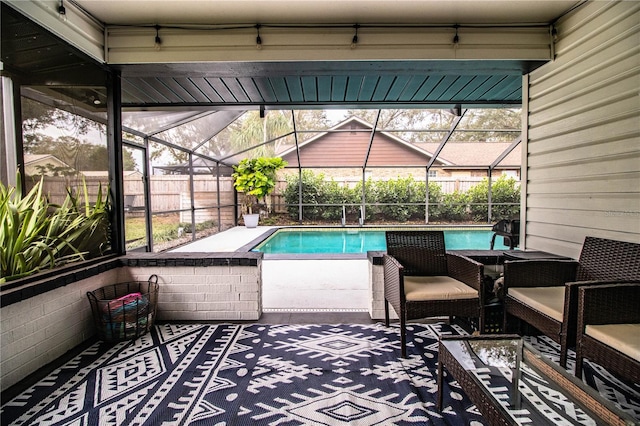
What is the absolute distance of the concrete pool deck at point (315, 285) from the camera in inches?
128

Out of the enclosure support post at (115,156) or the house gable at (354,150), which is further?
the house gable at (354,150)

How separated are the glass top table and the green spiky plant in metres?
2.63

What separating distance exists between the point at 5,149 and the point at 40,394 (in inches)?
63.8

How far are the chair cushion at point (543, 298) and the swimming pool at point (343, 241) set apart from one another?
532 centimetres

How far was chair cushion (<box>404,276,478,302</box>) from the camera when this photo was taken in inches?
86.5

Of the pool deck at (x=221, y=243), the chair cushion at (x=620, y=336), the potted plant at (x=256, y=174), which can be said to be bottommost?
the pool deck at (x=221, y=243)

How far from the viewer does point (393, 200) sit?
1144 centimetres

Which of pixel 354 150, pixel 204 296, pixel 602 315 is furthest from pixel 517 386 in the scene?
pixel 354 150

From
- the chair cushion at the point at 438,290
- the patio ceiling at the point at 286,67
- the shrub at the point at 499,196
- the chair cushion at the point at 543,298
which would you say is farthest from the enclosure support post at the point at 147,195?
the shrub at the point at 499,196

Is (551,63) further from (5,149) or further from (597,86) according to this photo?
(5,149)


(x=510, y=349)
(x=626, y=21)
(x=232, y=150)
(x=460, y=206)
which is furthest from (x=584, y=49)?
(x=460, y=206)

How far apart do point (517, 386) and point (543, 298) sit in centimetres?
96

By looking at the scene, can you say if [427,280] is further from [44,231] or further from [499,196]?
[499,196]

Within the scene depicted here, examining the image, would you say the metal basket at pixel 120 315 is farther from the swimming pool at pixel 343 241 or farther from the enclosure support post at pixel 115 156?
the swimming pool at pixel 343 241
